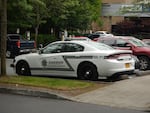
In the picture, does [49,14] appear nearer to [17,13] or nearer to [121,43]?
[17,13]

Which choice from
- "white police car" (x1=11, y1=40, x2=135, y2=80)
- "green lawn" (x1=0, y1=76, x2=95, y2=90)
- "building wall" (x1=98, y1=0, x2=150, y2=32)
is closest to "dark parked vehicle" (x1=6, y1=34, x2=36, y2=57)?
"white police car" (x1=11, y1=40, x2=135, y2=80)

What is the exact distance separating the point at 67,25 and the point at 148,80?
1234 inches

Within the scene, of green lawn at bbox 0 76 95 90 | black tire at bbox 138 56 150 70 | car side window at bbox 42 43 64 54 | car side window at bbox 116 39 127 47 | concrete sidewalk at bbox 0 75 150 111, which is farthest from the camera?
car side window at bbox 116 39 127 47

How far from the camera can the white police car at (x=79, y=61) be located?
14.8 meters

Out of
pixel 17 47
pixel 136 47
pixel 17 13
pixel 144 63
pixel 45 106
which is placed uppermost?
pixel 17 13

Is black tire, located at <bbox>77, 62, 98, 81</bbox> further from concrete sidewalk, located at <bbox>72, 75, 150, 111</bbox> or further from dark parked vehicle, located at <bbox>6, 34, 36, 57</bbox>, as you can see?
dark parked vehicle, located at <bbox>6, 34, 36, 57</bbox>

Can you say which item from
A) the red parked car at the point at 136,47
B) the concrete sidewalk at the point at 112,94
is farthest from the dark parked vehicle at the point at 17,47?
the concrete sidewalk at the point at 112,94

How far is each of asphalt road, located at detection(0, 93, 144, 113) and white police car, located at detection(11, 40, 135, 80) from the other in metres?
3.37

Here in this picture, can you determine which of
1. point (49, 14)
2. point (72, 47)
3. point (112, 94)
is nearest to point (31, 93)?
point (112, 94)

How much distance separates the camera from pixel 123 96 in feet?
39.8

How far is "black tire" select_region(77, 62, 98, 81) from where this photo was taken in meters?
15.0

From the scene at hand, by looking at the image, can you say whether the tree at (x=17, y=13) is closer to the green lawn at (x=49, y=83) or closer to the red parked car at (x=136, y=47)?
the red parked car at (x=136, y=47)

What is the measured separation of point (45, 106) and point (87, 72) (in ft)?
15.1

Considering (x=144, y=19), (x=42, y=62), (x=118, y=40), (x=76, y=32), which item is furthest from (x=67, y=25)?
(x=42, y=62)
